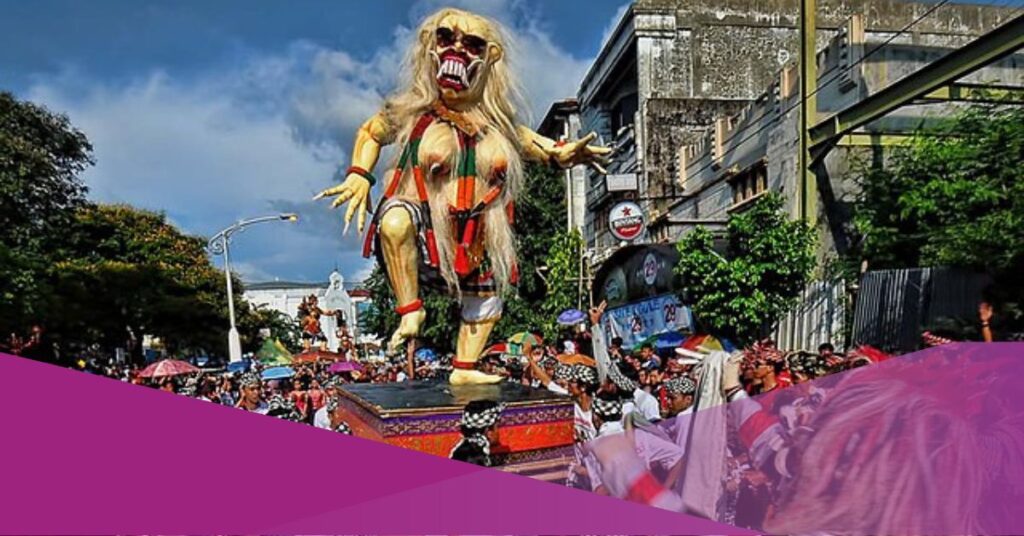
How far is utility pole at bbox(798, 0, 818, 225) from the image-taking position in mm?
11484

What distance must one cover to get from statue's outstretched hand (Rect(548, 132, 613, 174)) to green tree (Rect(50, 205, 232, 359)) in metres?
22.4

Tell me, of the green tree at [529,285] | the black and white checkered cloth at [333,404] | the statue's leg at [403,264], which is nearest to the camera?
the statue's leg at [403,264]

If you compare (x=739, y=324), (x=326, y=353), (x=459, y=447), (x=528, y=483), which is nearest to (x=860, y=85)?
(x=739, y=324)

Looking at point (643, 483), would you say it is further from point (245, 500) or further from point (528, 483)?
point (245, 500)

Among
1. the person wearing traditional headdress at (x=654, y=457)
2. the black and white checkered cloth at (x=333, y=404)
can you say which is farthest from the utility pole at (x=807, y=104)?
the person wearing traditional headdress at (x=654, y=457)

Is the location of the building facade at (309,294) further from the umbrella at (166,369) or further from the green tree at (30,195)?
the umbrella at (166,369)

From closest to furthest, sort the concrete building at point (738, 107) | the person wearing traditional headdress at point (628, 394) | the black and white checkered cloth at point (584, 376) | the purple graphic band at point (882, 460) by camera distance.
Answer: the purple graphic band at point (882, 460)
the person wearing traditional headdress at point (628, 394)
the black and white checkered cloth at point (584, 376)
the concrete building at point (738, 107)

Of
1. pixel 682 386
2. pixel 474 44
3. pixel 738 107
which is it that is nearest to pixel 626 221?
pixel 738 107

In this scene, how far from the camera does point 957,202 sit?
336 inches

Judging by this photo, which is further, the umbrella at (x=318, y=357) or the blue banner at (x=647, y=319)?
the umbrella at (x=318, y=357)

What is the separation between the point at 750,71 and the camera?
1953 centimetres

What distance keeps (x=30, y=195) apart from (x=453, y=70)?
18.5m
